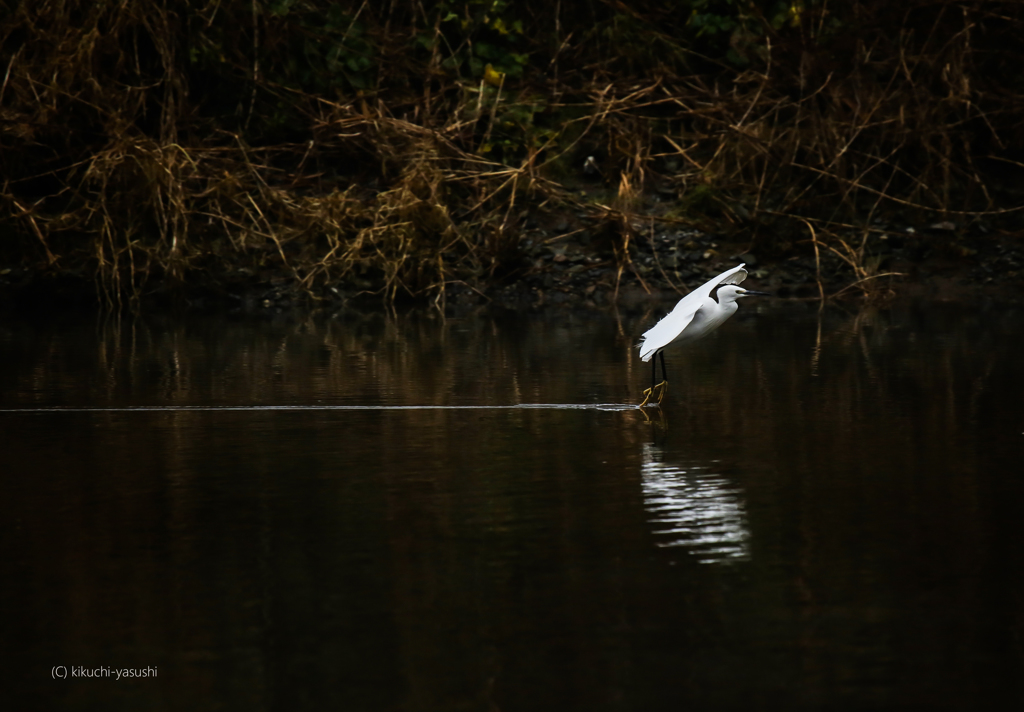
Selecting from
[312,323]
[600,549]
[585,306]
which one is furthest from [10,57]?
[600,549]

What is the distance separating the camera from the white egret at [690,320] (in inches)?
323

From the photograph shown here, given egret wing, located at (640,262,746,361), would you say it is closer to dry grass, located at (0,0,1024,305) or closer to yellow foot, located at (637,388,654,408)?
yellow foot, located at (637,388,654,408)

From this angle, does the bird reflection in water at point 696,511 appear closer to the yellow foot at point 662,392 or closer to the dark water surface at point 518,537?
the dark water surface at point 518,537

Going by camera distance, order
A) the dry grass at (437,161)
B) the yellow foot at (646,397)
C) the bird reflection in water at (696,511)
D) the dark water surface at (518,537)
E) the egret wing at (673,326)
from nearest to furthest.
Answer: the dark water surface at (518,537)
the bird reflection in water at (696,511)
the egret wing at (673,326)
the yellow foot at (646,397)
the dry grass at (437,161)

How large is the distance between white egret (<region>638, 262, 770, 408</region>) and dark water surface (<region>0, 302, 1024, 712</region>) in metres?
0.35

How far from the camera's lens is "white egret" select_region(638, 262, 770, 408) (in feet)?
26.9

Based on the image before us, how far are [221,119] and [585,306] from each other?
211 inches

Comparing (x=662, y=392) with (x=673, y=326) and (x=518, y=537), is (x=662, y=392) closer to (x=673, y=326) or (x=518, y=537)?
(x=673, y=326)

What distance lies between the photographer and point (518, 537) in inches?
213

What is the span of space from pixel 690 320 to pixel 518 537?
10.1 ft

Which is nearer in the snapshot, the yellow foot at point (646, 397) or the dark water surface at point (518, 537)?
the dark water surface at point (518, 537)

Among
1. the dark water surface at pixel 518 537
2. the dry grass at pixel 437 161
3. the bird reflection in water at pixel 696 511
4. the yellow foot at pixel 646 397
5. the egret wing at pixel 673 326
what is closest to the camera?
the dark water surface at pixel 518 537

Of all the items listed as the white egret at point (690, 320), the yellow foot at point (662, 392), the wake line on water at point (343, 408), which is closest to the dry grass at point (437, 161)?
→ the white egret at point (690, 320)

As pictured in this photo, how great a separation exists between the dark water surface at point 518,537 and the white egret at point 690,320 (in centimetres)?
35
